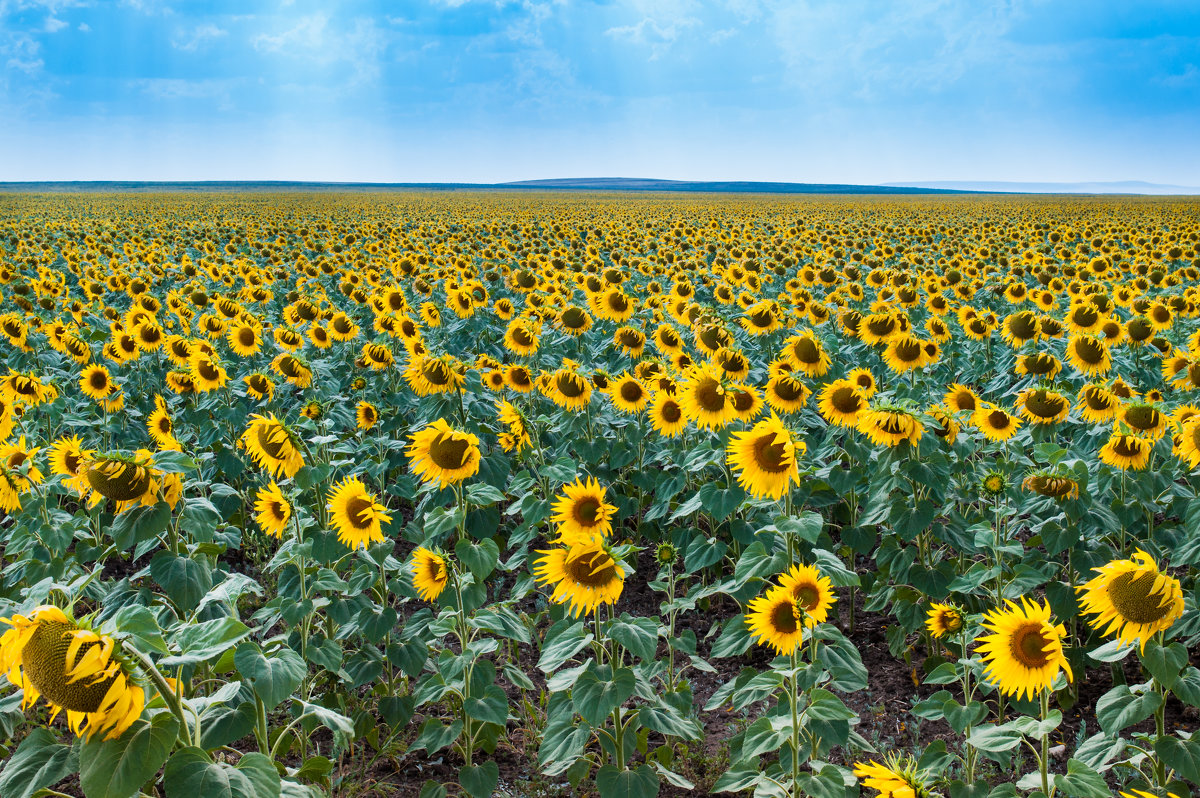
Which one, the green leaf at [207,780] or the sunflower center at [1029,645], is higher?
the green leaf at [207,780]

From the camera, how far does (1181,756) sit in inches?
112

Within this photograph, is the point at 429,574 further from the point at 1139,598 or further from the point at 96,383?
the point at 96,383

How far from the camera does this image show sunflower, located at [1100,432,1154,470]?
407 cm

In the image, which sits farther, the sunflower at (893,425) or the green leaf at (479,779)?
the sunflower at (893,425)

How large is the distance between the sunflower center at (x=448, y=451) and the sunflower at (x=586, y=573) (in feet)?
2.44

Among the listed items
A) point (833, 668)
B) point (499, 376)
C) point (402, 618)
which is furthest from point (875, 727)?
point (499, 376)

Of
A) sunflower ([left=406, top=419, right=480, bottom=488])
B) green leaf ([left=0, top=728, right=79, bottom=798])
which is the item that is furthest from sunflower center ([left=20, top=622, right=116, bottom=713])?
Result: sunflower ([left=406, top=419, right=480, bottom=488])

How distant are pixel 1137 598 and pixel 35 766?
122 inches

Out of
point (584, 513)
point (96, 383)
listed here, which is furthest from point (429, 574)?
point (96, 383)

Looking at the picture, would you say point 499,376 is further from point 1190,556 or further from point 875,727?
point 1190,556

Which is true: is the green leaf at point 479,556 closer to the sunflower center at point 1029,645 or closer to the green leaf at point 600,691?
the green leaf at point 600,691

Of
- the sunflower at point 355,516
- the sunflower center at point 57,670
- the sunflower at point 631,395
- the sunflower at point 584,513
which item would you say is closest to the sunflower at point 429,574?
the sunflower at point 355,516

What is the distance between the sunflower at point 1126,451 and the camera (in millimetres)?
4066

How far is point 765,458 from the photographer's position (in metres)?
3.51
